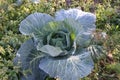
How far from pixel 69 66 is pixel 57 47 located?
0.19 m

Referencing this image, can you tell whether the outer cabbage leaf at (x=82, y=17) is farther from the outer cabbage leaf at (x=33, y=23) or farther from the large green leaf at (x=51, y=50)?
the large green leaf at (x=51, y=50)

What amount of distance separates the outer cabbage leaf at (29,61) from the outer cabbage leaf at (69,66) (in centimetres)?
14

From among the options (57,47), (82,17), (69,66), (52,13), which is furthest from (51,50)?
(52,13)

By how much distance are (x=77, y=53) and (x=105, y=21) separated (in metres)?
0.89

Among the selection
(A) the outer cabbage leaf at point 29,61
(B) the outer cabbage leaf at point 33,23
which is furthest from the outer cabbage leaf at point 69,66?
(B) the outer cabbage leaf at point 33,23

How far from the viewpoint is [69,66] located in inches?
88.7

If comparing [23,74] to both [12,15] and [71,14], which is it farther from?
[12,15]

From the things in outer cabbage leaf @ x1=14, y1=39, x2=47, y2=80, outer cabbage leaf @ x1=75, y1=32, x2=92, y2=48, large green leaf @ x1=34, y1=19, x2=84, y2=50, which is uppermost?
large green leaf @ x1=34, y1=19, x2=84, y2=50

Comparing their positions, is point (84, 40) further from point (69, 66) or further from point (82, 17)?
point (69, 66)

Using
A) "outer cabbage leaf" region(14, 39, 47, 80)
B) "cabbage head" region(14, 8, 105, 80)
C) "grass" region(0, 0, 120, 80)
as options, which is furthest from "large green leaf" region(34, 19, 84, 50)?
"grass" region(0, 0, 120, 80)

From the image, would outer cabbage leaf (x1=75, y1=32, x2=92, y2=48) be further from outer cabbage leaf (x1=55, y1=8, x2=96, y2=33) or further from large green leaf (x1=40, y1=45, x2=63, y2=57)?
large green leaf (x1=40, y1=45, x2=63, y2=57)

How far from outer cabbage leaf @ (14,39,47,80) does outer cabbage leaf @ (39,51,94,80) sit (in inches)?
5.7

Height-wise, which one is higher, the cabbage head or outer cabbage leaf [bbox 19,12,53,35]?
outer cabbage leaf [bbox 19,12,53,35]

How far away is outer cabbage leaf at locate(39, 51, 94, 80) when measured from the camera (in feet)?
7.24
